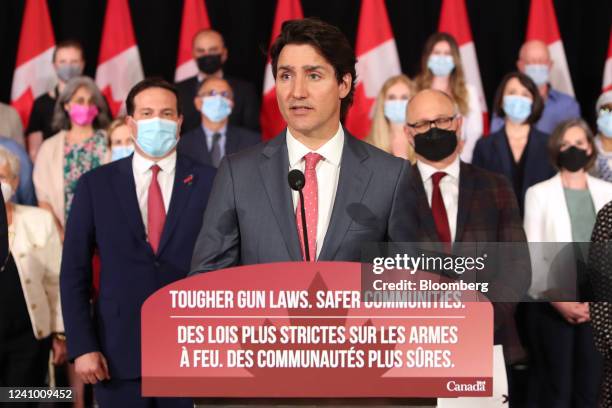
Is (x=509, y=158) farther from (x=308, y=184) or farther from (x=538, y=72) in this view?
(x=308, y=184)

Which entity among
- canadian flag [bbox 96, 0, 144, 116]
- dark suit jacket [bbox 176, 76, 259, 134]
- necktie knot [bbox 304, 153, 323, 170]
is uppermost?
canadian flag [bbox 96, 0, 144, 116]

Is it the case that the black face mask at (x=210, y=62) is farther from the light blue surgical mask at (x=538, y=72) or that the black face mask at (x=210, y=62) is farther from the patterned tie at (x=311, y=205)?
the patterned tie at (x=311, y=205)

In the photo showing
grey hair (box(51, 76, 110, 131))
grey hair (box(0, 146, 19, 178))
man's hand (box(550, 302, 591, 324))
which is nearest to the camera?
man's hand (box(550, 302, 591, 324))

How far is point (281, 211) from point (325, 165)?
0.62ft

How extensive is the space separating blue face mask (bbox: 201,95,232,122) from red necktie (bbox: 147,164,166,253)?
1791 millimetres

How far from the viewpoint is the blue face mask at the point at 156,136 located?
3613mm

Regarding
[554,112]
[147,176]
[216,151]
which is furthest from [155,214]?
[554,112]

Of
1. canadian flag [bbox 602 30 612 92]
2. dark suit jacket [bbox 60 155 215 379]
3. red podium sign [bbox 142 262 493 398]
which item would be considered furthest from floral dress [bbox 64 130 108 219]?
canadian flag [bbox 602 30 612 92]

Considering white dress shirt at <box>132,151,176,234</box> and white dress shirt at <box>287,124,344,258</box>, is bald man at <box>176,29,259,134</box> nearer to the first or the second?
white dress shirt at <box>132,151,176,234</box>

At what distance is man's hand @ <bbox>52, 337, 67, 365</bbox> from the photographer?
435cm

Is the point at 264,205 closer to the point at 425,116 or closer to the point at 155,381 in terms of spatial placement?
the point at 155,381

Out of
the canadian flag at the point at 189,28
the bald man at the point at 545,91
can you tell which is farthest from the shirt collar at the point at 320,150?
the canadian flag at the point at 189,28

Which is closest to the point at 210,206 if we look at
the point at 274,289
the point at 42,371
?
the point at 274,289

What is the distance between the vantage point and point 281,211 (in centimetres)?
268
